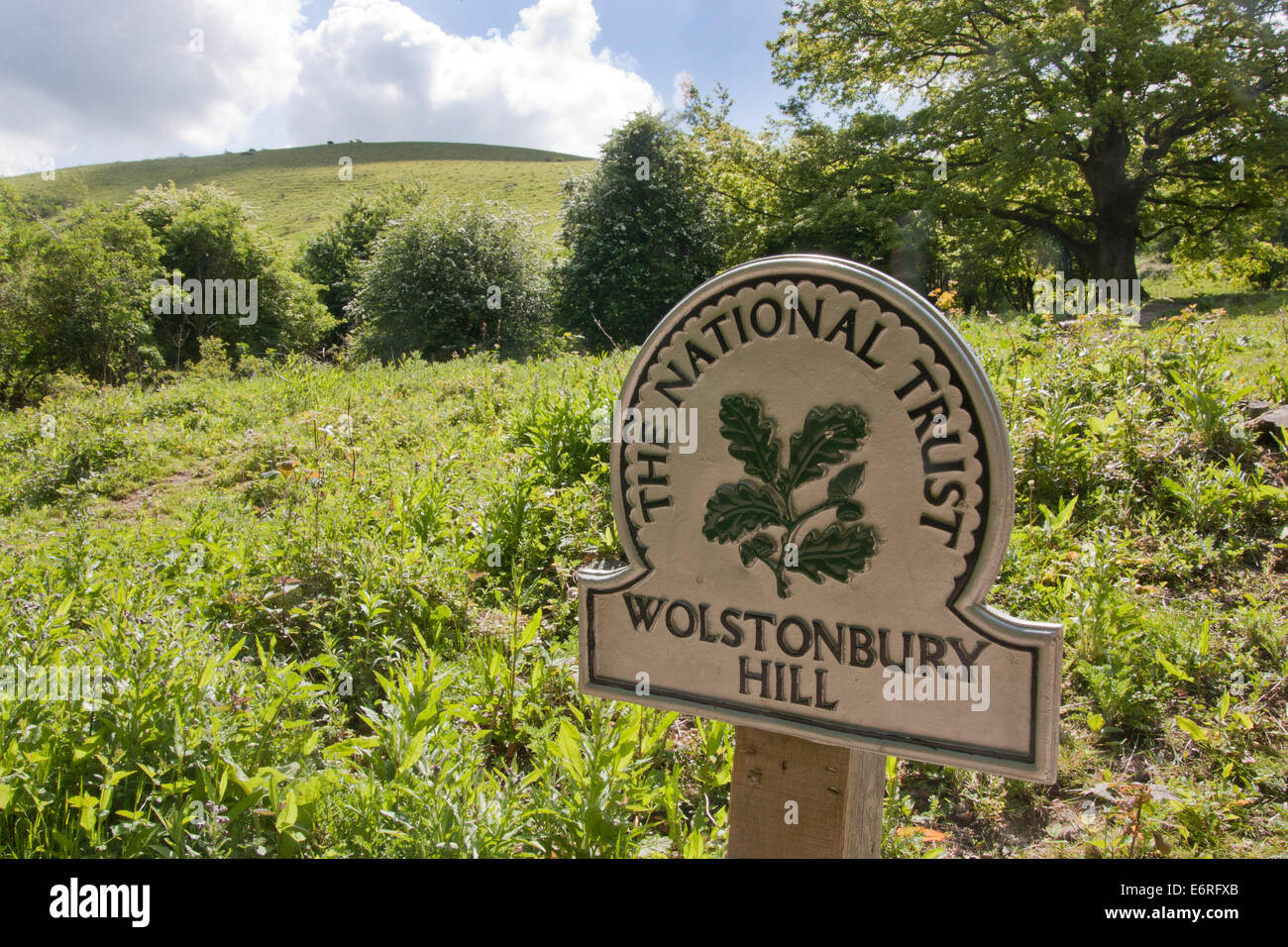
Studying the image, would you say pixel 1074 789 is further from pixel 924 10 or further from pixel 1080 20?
pixel 924 10

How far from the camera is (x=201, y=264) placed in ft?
107

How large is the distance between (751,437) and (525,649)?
2.35 metres

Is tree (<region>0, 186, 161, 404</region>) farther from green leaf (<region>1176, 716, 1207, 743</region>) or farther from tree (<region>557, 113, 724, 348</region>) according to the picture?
green leaf (<region>1176, 716, 1207, 743</region>)

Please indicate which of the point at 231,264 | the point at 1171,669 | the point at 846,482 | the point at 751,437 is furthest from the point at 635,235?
the point at 846,482

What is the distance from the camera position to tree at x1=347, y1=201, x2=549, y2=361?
24828 mm

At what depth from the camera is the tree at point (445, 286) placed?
24.8m

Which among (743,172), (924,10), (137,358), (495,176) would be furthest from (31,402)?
(495,176)

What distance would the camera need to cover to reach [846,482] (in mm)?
1480

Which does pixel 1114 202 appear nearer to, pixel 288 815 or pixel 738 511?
pixel 738 511

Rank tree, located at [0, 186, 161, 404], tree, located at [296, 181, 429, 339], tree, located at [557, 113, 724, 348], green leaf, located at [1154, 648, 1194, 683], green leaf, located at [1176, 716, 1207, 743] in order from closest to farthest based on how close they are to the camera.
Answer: green leaf, located at [1176, 716, 1207, 743], green leaf, located at [1154, 648, 1194, 683], tree, located at [0, 186, 161, 404], tree, located at [557, 113, 724, 348], tree, located at [296, 181, 429, 339]

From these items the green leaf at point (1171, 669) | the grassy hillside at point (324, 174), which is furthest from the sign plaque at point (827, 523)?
the grassy hillside at point (324, 174)

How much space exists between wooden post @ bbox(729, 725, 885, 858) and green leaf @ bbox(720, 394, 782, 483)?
0.60m

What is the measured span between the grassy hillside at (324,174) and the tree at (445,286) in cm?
2389

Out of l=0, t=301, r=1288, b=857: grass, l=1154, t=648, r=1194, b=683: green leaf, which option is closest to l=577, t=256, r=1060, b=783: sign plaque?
l=0, t=301, r=1288, b=857: grass
